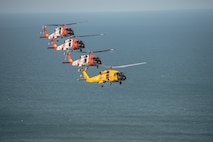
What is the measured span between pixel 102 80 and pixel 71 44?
46.4ft

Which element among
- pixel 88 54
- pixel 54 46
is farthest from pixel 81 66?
pixel 54 46

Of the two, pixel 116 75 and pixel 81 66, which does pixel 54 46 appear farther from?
pixel 116 75

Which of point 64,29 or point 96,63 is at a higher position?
point 64,29

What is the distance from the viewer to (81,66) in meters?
120

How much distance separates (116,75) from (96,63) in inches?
255

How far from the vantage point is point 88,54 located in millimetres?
118875

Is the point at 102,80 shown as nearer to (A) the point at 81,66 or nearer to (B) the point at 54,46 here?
(A) the point at 81,66

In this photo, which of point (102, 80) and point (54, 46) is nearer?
point (102, 80)

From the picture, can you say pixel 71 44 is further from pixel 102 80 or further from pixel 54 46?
pixel 102 80

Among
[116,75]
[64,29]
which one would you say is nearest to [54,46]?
[64,29]

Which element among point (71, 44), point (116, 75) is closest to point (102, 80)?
point (116, 75)

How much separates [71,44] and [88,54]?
7.70 m

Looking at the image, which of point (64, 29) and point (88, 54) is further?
point (64, 29)

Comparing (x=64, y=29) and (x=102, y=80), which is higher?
(x=64, y=29)
